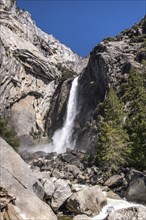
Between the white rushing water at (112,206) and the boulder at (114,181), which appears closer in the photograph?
the white rushing water at (112,206)

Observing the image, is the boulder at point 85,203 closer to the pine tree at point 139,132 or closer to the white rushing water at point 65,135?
the pine tree at point 139,132

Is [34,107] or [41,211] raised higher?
[34,107]

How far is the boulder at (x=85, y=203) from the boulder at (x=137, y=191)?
569 cm

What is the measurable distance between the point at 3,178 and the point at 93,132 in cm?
5283

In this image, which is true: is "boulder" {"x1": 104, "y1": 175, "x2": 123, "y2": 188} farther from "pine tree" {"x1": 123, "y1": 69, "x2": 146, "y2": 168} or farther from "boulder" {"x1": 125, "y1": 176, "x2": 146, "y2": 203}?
"pine tree" {"x1": 123, "y1": 69, "x2": 146, "y2": 168}

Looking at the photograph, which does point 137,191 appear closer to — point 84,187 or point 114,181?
point 84,187

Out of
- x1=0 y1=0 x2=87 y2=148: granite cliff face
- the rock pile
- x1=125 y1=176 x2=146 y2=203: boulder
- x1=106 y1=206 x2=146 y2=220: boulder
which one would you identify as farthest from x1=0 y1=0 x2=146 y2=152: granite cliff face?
x1=106 y1=206 x2=146 y2=220: boulder

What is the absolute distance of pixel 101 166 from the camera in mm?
46625

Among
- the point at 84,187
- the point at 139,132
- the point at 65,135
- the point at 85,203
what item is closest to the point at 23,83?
the point at 65,135

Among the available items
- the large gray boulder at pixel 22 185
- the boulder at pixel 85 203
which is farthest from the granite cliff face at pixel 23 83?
the large gray boulder at pixel 22 185

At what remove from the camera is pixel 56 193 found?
2639cm

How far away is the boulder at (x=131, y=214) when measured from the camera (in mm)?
20158

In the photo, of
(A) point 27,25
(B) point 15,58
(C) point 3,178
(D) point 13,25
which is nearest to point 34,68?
(B) point 15,58

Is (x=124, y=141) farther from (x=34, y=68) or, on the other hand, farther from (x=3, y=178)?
(x=34, y=68)
